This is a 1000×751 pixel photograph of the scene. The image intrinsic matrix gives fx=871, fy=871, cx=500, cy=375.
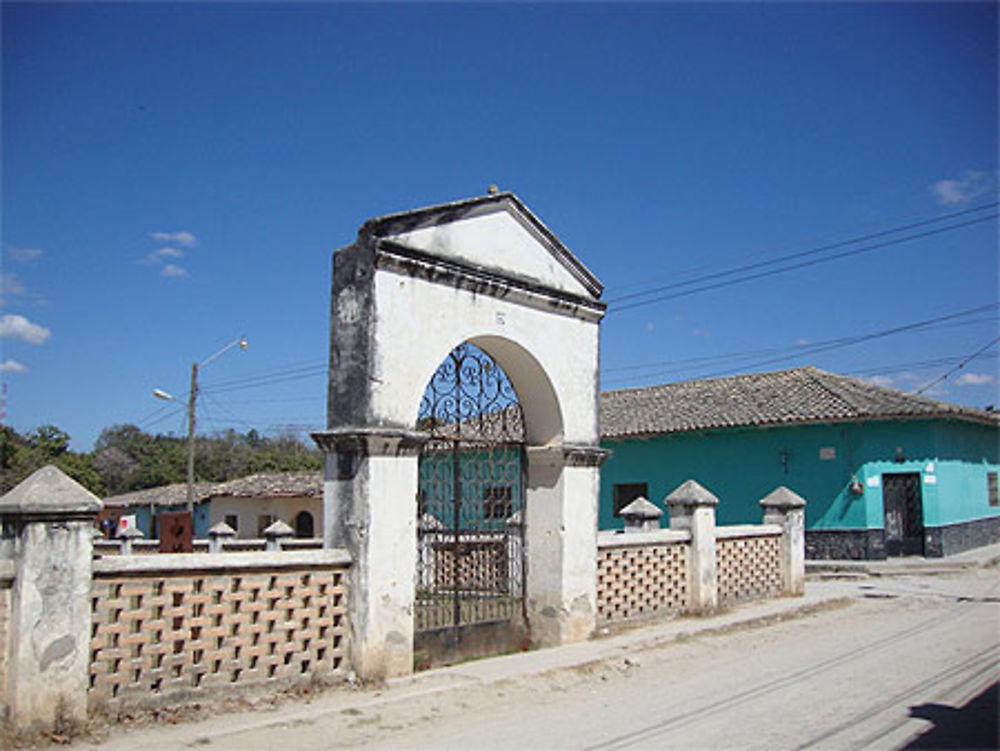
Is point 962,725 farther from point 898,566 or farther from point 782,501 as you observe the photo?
point 898,566

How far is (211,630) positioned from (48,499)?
159 cm

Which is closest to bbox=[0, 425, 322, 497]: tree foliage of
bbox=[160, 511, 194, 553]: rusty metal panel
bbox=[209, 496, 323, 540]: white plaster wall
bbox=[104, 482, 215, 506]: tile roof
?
bbox=[104, 482, 215, 506]: tile roof

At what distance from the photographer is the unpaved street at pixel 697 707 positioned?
5891mm

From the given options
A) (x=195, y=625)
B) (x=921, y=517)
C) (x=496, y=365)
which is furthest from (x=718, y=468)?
(x=195, y=625)

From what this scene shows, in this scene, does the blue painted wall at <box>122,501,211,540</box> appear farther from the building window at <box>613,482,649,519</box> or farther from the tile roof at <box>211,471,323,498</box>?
the building window at <box>613,482,649,519</box>

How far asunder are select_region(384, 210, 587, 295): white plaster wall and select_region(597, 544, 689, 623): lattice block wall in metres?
3.25

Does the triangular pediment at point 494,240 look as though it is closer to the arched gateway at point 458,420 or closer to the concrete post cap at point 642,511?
the arched gateway at point 458,420

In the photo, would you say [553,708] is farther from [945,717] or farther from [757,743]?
[945,717]

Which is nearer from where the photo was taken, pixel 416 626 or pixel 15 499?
pixel 15 499

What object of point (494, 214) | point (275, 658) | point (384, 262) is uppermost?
point (494, 214)

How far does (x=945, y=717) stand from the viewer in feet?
21.1

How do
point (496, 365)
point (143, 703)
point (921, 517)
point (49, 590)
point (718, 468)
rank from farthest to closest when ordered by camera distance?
point (718, 468) < point (921, 517) < point (496, 365) < point (143, 703) < point (49, 590)

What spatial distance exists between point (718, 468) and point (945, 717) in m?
16.5

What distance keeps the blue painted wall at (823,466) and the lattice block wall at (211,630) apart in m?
16.2
